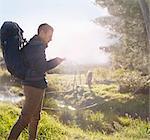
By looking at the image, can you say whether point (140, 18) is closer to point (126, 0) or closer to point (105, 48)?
point (126, 0)

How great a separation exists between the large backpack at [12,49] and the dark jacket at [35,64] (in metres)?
0.05

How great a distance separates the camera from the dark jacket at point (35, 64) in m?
3.60

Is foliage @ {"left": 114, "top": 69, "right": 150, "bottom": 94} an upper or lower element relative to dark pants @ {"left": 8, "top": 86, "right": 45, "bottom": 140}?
lower

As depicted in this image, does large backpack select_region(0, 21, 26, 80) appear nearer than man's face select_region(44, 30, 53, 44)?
Yes

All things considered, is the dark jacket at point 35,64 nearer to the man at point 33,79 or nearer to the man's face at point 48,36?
the man at point 33,79

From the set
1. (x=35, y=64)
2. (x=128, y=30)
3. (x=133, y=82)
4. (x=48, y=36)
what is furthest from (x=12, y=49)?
(x=133, y=82)

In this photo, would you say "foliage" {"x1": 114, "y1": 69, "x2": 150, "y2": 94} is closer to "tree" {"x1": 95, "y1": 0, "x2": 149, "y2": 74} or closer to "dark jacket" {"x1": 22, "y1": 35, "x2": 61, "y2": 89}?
"tree" {"x1": 95, "y1": 0, "x2": 149, "y2": 74}

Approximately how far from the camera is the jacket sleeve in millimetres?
3604

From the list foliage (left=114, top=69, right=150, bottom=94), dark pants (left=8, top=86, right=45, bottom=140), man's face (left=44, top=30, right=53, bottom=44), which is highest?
man's face (left=44, top=30, right=53, bottom=44)

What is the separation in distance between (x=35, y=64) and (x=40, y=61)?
47 millimetres

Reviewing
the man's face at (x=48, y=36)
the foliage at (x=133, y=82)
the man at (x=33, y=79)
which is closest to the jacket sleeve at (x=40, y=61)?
the man at (x=33, y=79)

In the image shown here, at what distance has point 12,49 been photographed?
3543 mm

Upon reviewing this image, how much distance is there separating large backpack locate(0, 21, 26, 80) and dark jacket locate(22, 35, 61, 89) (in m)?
0.05

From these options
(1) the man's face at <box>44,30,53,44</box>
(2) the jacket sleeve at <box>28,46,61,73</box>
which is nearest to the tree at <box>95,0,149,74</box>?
(1) the man's face at <box>44,30,53,44</box>
